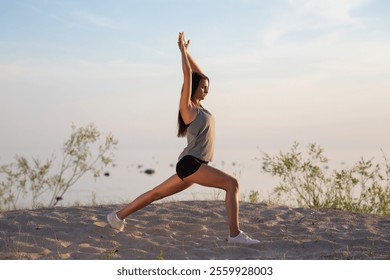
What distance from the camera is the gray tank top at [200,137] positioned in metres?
6.74

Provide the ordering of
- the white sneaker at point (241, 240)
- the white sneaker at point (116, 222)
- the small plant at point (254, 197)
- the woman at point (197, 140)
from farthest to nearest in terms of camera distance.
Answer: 1. the small plant at point (254, 197)
2. the white sneaker at point (116, 222)
3. the white sneaker at point (241, 240)
4. the woman at point (197, 140)

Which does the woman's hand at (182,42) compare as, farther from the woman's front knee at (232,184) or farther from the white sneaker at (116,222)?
the white sneaker at (116,222)

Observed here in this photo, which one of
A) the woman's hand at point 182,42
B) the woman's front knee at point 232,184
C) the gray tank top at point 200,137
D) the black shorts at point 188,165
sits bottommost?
the woman's front knee at point 232,184

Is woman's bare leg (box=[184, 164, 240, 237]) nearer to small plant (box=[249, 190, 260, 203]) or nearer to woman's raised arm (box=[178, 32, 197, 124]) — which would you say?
woman's raised arm (box=[178, 32, 197, 124])

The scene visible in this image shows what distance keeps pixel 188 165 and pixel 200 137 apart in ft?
1.09

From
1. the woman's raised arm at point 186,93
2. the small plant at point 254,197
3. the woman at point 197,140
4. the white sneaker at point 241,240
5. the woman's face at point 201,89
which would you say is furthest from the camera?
the small plant at point 254,197

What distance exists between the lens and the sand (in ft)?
22.2

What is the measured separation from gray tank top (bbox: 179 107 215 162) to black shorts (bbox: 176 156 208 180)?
1.8 inches

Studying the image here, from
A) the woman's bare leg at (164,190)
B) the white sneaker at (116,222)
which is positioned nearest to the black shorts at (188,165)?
the woman's bare leg at (164,190)

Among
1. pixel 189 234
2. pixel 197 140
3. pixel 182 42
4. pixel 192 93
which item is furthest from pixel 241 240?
pixel 182 42

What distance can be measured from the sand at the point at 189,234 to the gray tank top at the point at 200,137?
107 centimetres

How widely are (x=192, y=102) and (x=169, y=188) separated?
3.43 feet

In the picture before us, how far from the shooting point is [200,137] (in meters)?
6.75
